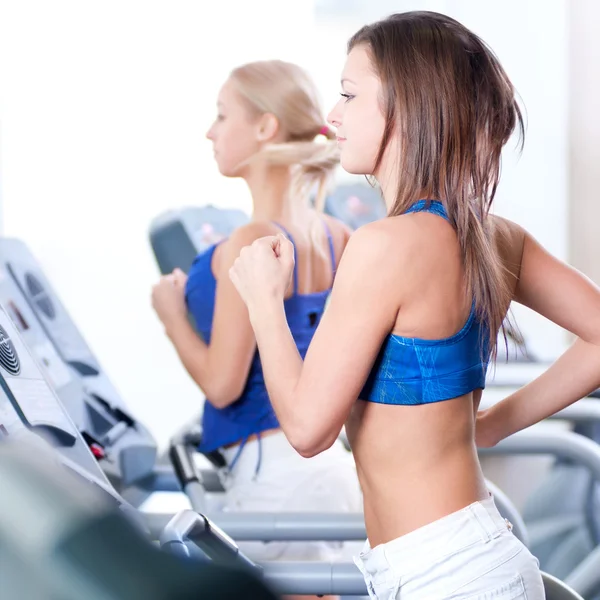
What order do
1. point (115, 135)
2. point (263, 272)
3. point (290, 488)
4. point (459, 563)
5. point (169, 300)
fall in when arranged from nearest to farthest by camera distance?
point (459, 563) < point (263, 272) < point (290, 488) < point (169, 300) < point (115, 135)

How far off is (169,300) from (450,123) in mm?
1018

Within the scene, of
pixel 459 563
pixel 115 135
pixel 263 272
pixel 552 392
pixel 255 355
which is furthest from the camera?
pixel 115 135

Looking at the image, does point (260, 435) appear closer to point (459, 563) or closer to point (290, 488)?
point (290, 488)

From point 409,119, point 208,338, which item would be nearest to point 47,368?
point 208,338

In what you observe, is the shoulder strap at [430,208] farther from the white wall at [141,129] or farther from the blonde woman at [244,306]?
the white wall at [141,129]

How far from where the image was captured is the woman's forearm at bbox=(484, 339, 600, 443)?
1.25m

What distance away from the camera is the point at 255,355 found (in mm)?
1808

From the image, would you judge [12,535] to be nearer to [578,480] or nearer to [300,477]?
[300,477]

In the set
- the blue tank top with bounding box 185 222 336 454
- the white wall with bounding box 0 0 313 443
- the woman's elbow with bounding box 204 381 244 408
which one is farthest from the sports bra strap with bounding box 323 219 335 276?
the white wall with bounding box 0 0 313 443

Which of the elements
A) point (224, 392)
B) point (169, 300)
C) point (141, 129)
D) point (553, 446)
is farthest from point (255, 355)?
point (141, 129)

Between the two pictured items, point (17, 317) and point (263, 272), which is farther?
point (17, 317)

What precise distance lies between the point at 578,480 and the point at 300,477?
115cm

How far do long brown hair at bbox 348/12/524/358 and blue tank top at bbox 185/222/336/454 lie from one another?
708mm

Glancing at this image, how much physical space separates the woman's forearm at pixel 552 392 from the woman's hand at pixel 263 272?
39 centimetres
